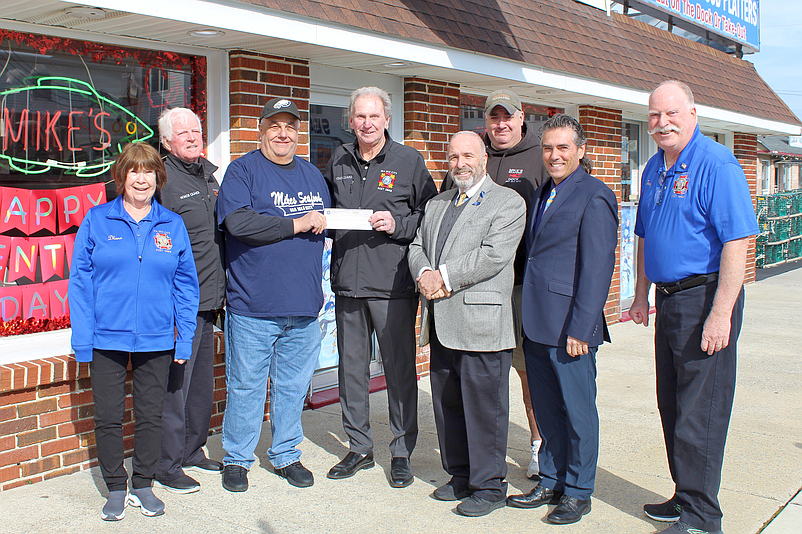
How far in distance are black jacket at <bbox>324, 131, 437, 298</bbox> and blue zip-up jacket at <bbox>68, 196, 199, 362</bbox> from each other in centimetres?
99

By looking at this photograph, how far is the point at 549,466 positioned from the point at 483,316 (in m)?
0.87

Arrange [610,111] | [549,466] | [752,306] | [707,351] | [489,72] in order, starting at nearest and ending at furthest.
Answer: [707,351], [549,466], [489,72], [610,111], [752,306]

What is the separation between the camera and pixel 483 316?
373cm

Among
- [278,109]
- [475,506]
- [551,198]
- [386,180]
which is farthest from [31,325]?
[551,198]

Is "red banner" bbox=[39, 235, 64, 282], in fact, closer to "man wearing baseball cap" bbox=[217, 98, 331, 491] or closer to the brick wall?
the brick wall

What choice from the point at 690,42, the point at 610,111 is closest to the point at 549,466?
the point at 610,111

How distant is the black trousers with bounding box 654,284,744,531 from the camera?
11.2ft

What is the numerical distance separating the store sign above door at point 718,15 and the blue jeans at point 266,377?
8044 millimetres

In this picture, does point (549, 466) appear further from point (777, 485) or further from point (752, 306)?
point (752, 306)

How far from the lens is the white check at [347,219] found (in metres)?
3.99

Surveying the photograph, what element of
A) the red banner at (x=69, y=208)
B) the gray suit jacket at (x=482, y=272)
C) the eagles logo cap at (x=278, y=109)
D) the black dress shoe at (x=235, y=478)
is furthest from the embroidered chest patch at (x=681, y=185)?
the red banner at (x=69, y=208)

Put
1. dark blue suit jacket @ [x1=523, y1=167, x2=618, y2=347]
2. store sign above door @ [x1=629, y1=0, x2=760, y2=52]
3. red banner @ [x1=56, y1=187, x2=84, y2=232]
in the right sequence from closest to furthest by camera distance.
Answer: dark blue suit jacket @ [x1=523, y1=167, x2=618, y2=347], red banner @ [x1=56, y1=187, x2=84, y2=232], store sign above door @ [x1=629, y1=0, x2=760, y2=52]

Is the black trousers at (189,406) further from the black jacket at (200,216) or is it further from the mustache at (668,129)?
the mustache at (668,129)

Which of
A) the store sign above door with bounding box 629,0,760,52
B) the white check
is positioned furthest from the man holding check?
the store sign above door with bounding box 629,0,760,52
